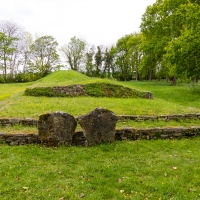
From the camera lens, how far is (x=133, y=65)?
139 ft

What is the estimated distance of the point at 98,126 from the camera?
639 centimetres

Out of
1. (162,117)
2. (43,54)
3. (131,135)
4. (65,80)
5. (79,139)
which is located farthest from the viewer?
(43,54)

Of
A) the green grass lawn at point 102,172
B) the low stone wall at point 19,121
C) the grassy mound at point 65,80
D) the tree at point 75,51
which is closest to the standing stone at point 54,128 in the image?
the green grass lawn at point 102,172

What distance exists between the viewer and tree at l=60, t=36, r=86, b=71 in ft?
159

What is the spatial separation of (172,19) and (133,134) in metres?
18.2

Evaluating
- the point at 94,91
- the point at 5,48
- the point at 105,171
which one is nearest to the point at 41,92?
the point at 94,91

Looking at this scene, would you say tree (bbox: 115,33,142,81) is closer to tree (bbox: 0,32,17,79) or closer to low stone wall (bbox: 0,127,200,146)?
tree (bbox: 0,32,17,79)

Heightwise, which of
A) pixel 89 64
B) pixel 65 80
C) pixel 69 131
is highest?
pixel 89 64

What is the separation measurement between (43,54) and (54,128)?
116 ft

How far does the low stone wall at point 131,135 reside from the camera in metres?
6.28

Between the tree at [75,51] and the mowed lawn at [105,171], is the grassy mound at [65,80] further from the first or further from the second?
the tree at [75,51]

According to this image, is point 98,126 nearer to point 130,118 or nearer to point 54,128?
point 54,128

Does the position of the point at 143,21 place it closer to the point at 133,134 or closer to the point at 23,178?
the point at 133,134

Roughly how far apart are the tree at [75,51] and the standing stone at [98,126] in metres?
43.6
